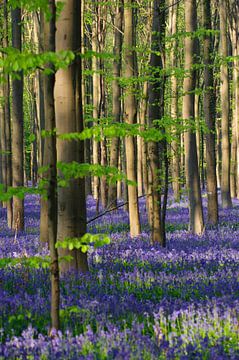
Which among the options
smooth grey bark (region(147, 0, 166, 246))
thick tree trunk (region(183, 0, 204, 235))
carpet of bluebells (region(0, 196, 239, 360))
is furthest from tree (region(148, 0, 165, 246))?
thick tree trunk (region(183, 0, 204, 235))

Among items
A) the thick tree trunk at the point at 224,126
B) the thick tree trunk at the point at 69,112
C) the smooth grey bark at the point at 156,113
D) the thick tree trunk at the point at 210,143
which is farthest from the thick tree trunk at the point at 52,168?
the thick tree trunk at the point at 224,126

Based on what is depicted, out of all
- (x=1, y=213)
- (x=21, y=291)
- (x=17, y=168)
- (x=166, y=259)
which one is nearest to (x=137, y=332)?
(x=21, y=291)

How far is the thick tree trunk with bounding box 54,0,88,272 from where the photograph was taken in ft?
24.4

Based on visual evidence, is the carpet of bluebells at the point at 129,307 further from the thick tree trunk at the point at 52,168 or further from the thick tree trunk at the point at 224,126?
the thick tree trunk at the point at 224,126

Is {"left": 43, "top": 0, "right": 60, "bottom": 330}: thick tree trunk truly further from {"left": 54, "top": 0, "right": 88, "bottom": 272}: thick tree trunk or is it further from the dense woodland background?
{"left": 54, "top": 0, "right": 88, "bottom": 272}: thick tree trunk

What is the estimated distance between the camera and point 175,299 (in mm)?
6332

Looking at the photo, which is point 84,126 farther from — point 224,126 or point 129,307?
point 224,126

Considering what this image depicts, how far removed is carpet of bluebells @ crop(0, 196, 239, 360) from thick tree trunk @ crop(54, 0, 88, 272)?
748mm

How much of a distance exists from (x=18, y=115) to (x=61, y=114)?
30.4ft

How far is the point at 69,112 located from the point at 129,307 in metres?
2.85

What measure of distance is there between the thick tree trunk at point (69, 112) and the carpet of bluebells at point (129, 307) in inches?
29.5

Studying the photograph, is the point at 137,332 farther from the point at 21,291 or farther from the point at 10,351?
the point at 21,291

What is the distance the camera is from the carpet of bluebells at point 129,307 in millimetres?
4500

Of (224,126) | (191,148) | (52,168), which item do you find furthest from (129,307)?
(224,126)
